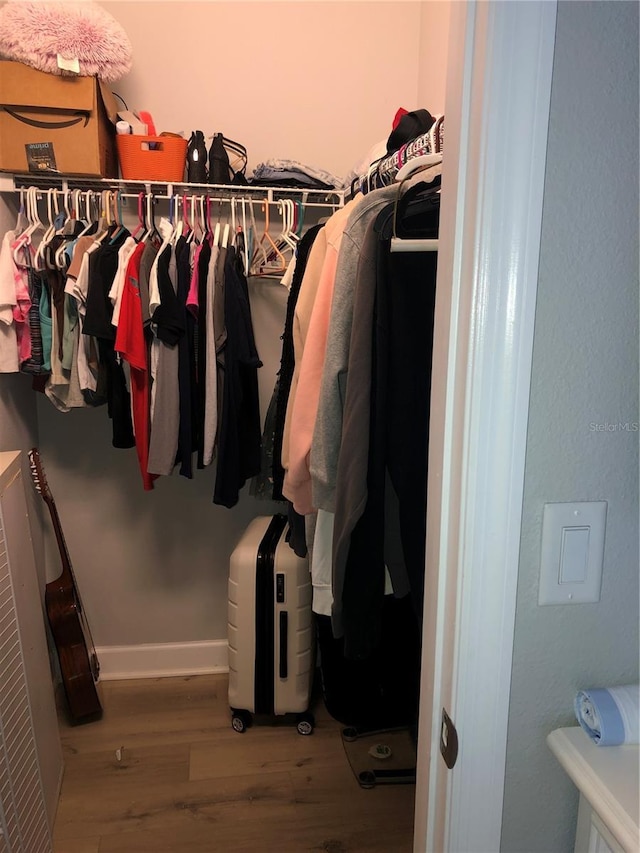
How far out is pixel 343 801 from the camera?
6.18ft

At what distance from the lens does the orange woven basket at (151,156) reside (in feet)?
6.40

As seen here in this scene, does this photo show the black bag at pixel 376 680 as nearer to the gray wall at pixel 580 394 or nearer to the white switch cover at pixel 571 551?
the gray wall at pixel 580 394

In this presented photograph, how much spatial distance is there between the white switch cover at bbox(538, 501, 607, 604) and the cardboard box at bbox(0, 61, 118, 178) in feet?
5.79

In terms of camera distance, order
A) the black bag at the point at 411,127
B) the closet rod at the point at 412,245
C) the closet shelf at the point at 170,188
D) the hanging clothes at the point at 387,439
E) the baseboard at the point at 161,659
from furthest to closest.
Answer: the baseboard at the point at 161,659 < the closet shelf at the point at 170,188 < the black bag at the point at 411,127 < the hanging clothes at the point at 387,439 < the closet rod at the point at 412,245

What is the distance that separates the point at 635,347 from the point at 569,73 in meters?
0.30

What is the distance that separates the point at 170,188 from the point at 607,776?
1935 millimetres

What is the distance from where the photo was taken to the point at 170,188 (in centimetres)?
198

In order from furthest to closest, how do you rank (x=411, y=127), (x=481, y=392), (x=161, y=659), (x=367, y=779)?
1. (x=161, y=659)
2. (x=367, y=779)
3. (x=411, y=127)
4. (x=481, y=392)

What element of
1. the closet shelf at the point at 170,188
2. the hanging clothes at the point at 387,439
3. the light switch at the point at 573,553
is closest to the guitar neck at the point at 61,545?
the closet shelf at the point at 170,188

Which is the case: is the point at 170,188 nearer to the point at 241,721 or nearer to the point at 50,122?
the point at 50,122

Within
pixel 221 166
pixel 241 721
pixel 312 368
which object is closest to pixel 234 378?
pixel 312 368

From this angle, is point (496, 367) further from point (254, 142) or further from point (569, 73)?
point (254, 142)

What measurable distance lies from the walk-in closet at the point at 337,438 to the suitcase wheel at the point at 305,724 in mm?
10

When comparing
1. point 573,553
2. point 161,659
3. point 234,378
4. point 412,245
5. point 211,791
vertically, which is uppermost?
point 412,245
